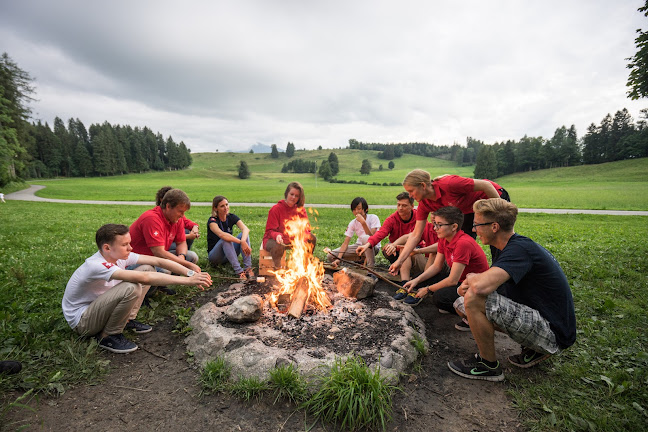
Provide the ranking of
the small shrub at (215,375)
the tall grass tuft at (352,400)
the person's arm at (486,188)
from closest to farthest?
the tall grass tuft at (352,400), the small shrub at (215,375), the person's arm at (486,188)

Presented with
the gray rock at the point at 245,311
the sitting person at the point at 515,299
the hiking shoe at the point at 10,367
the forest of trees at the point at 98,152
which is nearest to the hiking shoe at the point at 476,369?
the sitting person at the point at 515,299

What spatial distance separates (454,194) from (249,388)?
13.0 ft

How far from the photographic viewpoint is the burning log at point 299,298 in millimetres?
4289

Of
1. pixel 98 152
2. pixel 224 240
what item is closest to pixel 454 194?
pixel 224 240

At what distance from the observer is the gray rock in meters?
4.03

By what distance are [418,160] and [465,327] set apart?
11391cm

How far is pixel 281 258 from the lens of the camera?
20.0ft

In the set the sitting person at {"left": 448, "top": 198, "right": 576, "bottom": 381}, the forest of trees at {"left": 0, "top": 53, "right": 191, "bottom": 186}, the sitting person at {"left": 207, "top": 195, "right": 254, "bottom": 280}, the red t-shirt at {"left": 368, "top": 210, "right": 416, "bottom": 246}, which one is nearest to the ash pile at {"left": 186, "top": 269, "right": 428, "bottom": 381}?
the sitting person at {"left": 448, "top": 198, "right": 576, "bottom": 381}

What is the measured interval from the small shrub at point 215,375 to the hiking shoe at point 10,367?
6.30ft

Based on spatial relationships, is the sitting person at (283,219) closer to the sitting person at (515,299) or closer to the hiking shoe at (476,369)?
the hiking shoe at (476,369)

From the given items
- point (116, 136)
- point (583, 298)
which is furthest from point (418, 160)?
point (583, 298)

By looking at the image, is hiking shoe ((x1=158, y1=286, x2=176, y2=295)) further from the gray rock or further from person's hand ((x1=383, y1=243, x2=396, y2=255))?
person's hand ((x1=383, y1=243, x2=396, y2=255))

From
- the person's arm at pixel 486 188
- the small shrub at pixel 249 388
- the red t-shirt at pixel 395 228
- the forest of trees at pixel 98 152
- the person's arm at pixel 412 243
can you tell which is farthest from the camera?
the forest of trees at pixel 98 152

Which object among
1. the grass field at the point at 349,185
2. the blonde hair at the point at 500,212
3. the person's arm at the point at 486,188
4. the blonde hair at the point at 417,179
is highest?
the blonde hair at the point at 417,179
